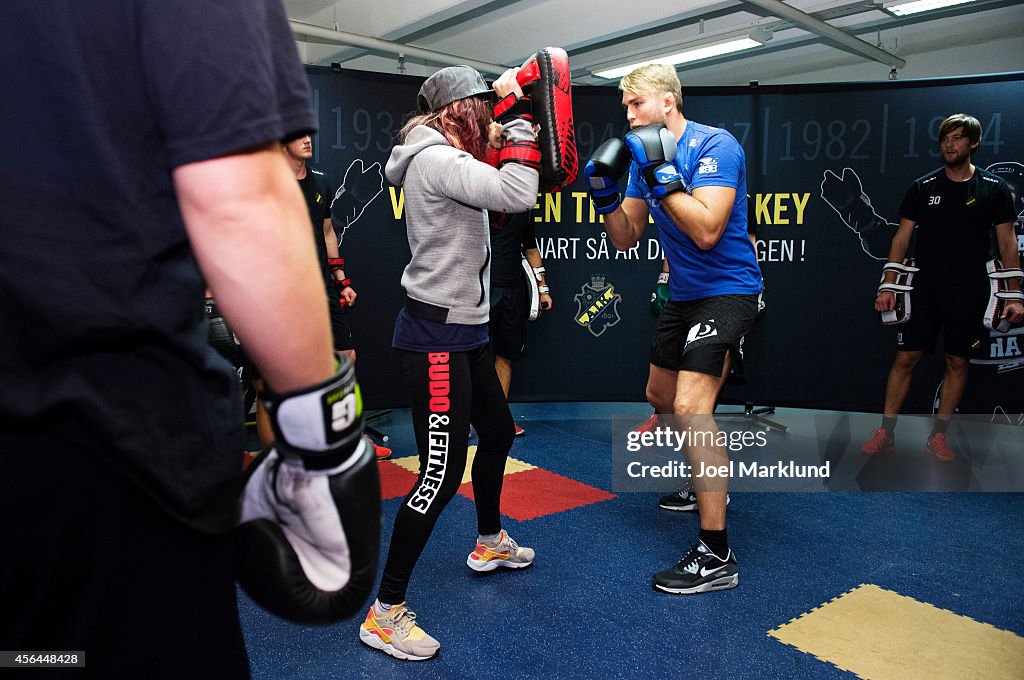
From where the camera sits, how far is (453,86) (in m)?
2.04

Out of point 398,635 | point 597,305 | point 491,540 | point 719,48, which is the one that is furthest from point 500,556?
point 719,48

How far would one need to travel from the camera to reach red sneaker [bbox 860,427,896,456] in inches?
161

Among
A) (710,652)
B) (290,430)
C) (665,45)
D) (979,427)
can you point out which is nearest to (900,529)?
(710,652)

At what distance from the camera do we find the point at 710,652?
2057 millimetres

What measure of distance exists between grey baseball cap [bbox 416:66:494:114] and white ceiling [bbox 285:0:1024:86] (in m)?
4.63

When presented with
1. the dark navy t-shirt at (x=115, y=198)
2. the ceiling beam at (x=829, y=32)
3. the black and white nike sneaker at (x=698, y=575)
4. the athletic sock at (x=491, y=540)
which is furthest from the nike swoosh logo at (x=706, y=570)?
the ceiling beam at (x=829, y=32)

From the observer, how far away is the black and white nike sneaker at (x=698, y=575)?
2.43m

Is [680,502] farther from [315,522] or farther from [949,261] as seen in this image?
[315,522]

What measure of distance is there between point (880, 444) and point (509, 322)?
2311mm

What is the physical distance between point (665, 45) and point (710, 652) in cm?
708

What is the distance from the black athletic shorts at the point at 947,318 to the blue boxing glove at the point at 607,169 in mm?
2506

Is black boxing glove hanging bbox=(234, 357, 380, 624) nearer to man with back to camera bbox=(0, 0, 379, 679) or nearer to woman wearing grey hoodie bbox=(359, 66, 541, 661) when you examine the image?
man with back to camera bbox=(0, 0, 379, 679)

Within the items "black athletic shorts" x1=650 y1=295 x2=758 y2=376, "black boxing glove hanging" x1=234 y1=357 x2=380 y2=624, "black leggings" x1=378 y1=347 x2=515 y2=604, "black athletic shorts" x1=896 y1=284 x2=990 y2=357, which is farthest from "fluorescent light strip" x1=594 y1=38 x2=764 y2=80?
"black boxing glove hanging" x1=234 y1=357 x2=380 y2=624

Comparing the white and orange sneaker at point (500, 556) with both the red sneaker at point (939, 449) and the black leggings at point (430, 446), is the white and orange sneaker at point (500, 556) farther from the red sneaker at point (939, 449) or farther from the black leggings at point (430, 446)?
the red sneaker at point (939, 449)
